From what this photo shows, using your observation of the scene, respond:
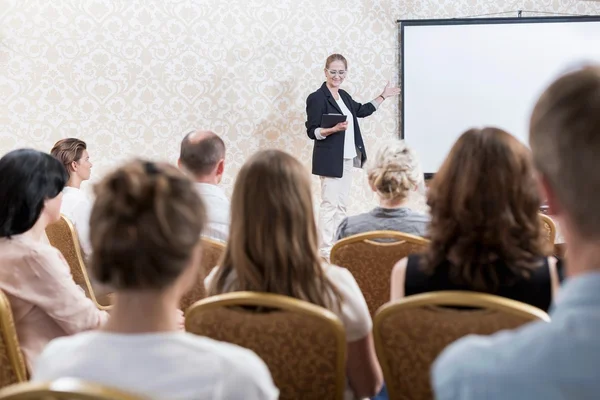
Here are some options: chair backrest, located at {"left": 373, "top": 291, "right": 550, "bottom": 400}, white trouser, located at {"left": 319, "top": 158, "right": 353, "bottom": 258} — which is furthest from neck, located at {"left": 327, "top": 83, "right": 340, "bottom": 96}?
chair backrest, located at {"left": 373, "top": 291, "right": 550, "bottom": 400}

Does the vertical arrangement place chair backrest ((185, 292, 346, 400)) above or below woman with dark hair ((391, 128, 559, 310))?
below

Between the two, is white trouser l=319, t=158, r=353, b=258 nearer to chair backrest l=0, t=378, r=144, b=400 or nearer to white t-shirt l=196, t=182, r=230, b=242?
white t-shirt l=196, t=182, r=230, b=242

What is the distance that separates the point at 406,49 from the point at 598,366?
5.35 meters

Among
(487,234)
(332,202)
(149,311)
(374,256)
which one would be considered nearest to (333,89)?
(332,202)

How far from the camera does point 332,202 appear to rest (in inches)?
219

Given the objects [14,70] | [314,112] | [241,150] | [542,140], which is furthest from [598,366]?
[14,70]

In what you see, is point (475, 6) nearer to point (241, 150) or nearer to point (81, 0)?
point (241, 150)

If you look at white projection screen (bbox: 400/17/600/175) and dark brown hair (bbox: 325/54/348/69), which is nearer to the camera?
dark brown hair (bbox: 325/54/348/69)

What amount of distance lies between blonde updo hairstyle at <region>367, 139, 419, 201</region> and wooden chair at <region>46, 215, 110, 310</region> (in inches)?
49.1

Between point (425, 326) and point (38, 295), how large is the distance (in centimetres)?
105

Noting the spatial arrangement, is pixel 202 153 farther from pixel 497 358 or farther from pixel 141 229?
pixel 497 358

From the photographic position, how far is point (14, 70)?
5.46 meters

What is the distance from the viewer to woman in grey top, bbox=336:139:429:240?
8.29ft

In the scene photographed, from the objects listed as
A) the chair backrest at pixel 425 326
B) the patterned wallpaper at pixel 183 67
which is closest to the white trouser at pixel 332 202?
the patterned wallpaper at pixel 183 67
